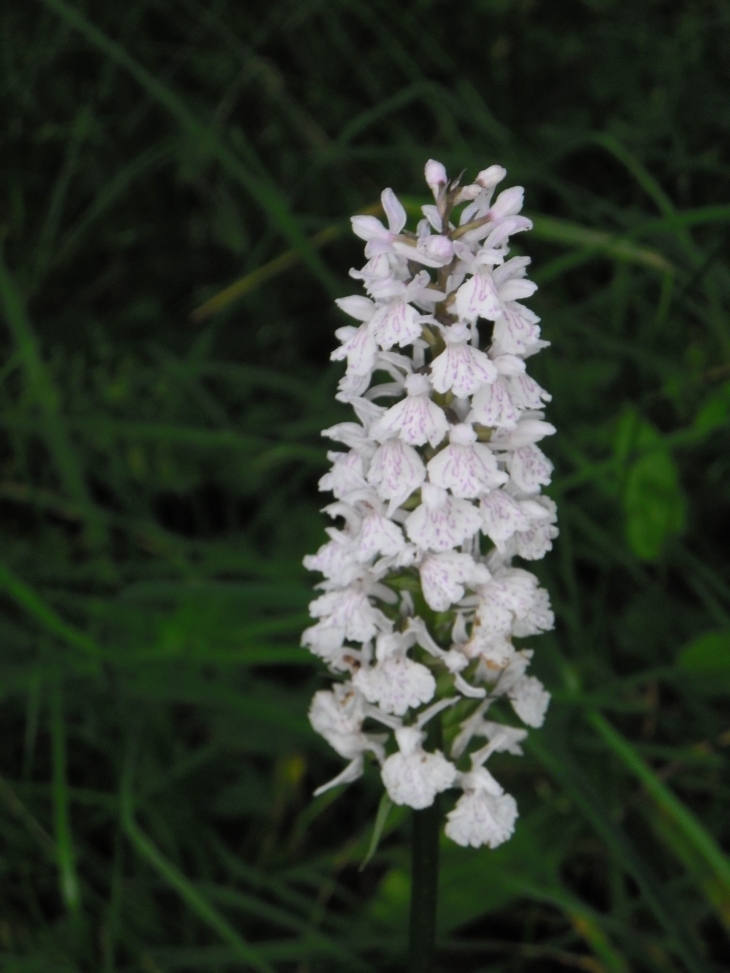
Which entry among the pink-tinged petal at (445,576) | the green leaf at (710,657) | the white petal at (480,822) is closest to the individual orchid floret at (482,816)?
the white petal at (480,822)

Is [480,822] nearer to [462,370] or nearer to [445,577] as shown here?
[445,577]

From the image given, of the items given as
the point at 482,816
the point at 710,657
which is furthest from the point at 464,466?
the point at 710,657

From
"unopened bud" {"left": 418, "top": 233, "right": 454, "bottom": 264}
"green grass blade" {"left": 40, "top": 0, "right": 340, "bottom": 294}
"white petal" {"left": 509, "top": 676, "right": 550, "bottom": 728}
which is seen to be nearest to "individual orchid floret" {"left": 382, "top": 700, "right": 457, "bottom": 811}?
"white petal" {"left": 509, "top": 676, "right": 550, "bottom": 728}

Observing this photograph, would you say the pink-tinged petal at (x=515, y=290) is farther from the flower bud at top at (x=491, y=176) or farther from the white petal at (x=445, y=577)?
the white petal at (x=445, y=577)

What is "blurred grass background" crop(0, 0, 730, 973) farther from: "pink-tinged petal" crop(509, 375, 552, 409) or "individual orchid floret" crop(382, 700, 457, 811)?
"pink-tinged petal" crop(509, 375, 552, 409)

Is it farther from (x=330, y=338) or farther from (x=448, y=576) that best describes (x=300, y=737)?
(x=330, y=338)
